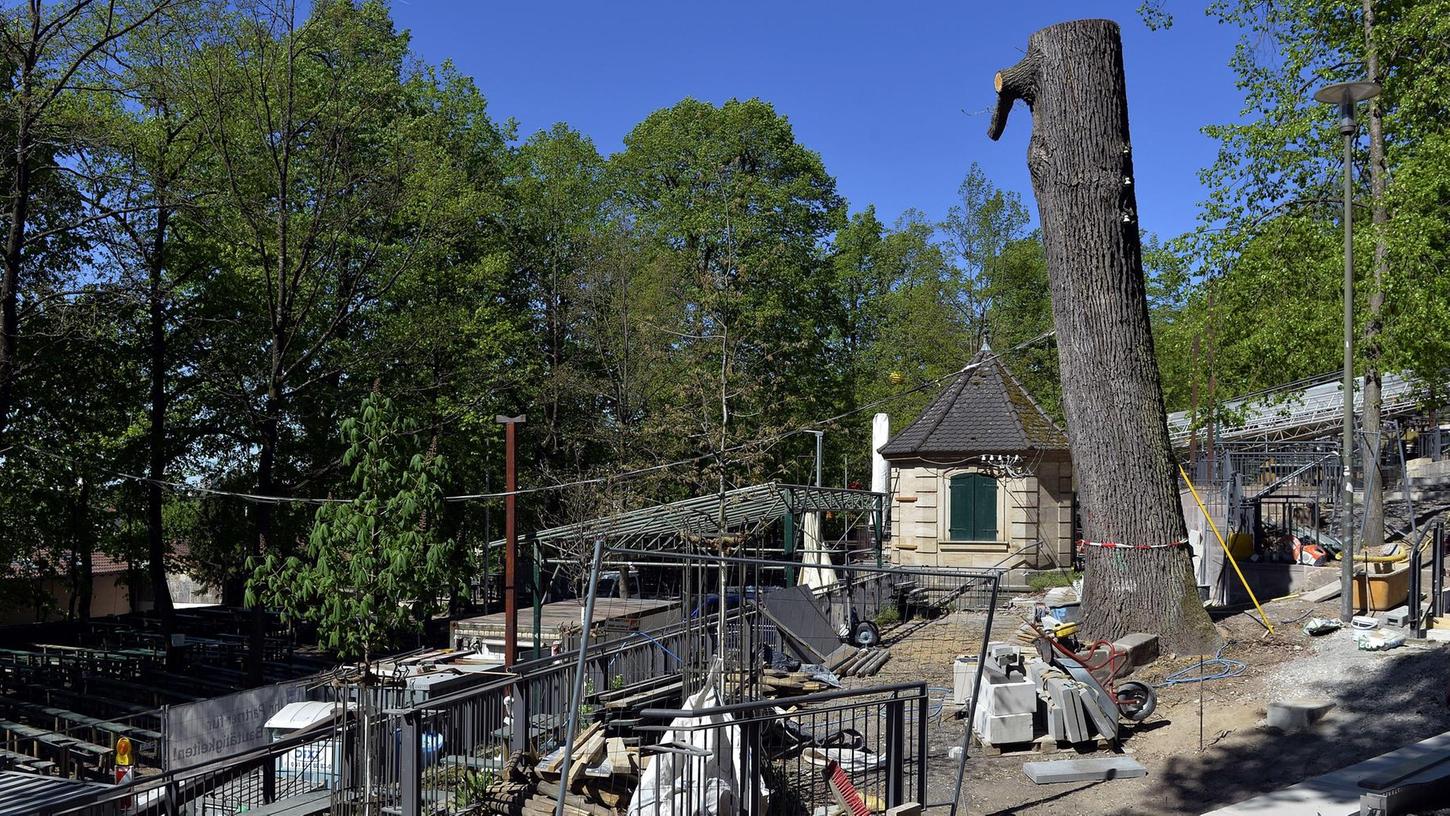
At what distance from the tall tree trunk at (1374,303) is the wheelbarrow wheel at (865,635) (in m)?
7.60

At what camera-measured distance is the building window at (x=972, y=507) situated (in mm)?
26391

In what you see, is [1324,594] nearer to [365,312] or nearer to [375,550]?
[375,550]

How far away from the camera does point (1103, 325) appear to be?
14.1 meters

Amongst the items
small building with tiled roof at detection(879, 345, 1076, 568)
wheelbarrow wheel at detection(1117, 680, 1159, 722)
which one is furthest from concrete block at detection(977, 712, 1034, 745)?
small building with tiled roof at detection(879, 345, 1076, 568)

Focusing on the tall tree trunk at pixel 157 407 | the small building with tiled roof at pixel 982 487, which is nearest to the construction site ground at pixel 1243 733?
the small building with tiled roof at pixel 982 487

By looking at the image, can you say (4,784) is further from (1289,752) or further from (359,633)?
(1289,752)

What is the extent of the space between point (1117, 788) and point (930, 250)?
45.2 meters

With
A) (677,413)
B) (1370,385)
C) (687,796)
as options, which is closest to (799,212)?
(677,413)

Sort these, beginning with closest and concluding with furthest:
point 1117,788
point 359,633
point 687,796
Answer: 1. point 687,796
2. point 1117,788
3. point 359,633

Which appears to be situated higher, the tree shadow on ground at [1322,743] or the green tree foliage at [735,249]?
the green tree foliage at [735,249]

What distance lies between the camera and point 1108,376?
14.1m

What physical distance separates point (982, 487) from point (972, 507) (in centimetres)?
53

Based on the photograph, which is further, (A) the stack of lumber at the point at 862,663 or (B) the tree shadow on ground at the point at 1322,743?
(A) the stack of lumber at the point at 862,663

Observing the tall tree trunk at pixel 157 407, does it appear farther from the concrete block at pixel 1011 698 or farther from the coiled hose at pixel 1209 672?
Answer: the coiled hose at pixel 1209 672
